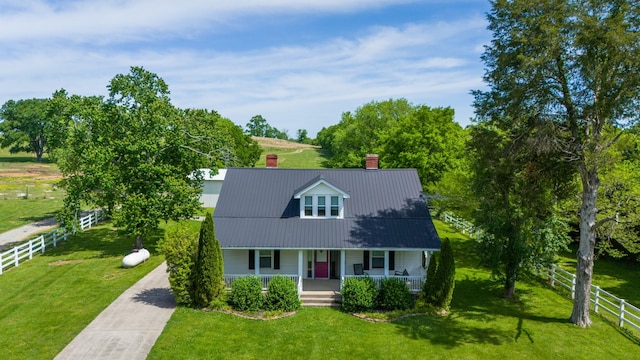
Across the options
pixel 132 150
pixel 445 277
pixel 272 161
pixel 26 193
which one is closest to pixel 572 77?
pixel 445 277

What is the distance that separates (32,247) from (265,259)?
16535 millimetres

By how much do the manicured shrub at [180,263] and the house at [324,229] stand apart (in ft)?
6.26

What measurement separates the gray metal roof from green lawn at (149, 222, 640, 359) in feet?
12.1

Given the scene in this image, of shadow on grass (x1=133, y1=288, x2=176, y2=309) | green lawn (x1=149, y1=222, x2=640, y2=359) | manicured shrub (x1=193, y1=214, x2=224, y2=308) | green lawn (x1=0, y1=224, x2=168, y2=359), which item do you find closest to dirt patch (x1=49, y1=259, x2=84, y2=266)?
green lawn (x1=0, y1=224, x2=168, y2=359)

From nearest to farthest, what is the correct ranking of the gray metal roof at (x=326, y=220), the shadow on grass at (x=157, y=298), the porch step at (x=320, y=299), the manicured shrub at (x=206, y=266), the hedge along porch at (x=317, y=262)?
1. the manicured shrub at (x=206, y=266)
2. the shadow on grass at (x=157, y=298)
3. the porch step at (x=320, y=299)
4. the gray metal roof at (x=326, y=220)
5. the hedge along porch at (x=317, y=262)

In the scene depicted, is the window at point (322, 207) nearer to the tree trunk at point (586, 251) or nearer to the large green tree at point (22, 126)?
the tree trunk at point (586, 251)

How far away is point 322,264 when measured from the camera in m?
23.9

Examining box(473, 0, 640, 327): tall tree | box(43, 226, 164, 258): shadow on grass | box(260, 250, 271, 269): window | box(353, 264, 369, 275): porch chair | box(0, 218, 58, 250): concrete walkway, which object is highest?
box(473, 0, 640, 327): tall tree

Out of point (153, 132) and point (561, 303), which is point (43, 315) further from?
point (561, 303)

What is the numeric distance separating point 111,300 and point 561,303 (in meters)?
22.1

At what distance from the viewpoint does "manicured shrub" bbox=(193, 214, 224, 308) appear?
19.7m

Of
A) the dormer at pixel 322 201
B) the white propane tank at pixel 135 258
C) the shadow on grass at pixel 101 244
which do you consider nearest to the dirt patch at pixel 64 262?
the shadow on grass at pixel 101 244

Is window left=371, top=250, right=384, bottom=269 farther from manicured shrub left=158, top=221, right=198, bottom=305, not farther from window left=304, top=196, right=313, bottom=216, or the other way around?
manicured shrub left=158, top=221, right=198, bottom=305

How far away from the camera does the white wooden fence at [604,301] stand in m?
19.2
